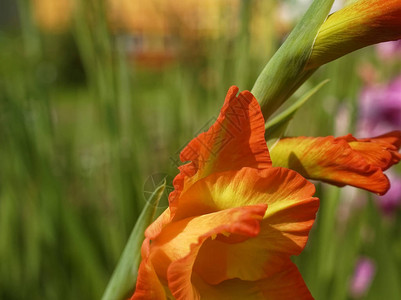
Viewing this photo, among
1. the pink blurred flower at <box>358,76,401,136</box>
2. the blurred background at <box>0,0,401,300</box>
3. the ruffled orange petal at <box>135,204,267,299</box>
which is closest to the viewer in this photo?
the ruffled orange petal at <box>135,204,267,299</box>

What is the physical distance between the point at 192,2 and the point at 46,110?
81cm

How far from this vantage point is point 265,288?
0.90 feet

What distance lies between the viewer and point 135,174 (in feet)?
2.31

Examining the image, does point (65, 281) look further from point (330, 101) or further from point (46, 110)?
point (330, 101)

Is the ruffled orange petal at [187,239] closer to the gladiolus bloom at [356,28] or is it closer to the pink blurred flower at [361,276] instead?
the gladiolus bloom at [356,28]

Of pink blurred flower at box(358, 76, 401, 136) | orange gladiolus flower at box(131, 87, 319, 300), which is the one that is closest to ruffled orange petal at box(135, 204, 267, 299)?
orange gladiolus flower at box(131, 87, 319, 300)

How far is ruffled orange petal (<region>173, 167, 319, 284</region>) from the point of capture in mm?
254

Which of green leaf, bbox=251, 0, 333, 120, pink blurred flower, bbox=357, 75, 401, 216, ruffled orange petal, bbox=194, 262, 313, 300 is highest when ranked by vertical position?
green leaf, bbox=251, 0, 333, 120

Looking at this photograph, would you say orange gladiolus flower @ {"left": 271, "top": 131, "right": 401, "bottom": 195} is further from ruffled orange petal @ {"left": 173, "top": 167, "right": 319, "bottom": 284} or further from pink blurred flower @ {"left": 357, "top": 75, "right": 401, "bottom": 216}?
pink blurred flower @ {"left": 357, "top": 75, "right": 401, "bottom": 216}

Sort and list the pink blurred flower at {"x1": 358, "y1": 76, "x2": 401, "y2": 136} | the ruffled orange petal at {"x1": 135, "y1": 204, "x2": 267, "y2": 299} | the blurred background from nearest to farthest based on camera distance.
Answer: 1. the ruffled orange petal at {"x1": 135, "y1": 204, "x2": 267, "y2": 299}
2. the blurred background
3. the pink blurred flower at {"x1": 358, "y1": 76, "x2": 401, "y2": 136}

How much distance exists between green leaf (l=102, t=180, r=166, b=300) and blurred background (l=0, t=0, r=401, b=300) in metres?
0.03

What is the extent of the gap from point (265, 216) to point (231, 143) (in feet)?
0.14

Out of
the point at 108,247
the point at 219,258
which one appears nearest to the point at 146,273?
the point at 219,258

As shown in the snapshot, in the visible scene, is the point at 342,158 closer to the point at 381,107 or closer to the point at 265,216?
the point at 265,216
